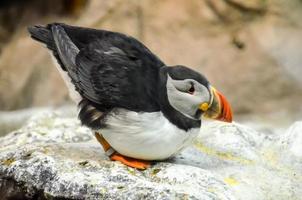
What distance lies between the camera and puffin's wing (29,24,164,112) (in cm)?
291

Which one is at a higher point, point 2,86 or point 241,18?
point 241,18

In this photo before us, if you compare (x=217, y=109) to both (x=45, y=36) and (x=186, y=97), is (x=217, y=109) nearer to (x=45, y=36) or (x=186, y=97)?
(x=186, y=97)

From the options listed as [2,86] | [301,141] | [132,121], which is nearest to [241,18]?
[2,86]

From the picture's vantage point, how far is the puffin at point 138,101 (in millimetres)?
2875

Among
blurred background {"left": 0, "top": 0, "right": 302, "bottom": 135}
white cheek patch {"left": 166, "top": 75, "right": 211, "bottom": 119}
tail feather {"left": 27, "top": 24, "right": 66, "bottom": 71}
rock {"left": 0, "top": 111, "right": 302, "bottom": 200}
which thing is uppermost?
tail feather {"left": 27, "top": 24, "right": 66, "bottom": 71}

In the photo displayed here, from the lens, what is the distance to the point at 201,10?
19.7 ft

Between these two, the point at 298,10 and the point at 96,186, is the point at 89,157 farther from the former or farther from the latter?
the point at 298,10

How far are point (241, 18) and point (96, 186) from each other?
133 inches

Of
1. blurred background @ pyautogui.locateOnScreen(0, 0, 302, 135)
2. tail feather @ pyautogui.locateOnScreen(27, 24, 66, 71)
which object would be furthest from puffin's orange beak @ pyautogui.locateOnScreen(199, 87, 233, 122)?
blurred background @ pyautogui.locateOnScreen(0, 0, 302, 135)

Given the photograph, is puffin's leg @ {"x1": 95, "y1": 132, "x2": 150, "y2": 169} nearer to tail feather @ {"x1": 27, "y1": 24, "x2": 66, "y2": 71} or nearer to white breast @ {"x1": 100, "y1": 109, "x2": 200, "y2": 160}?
white breast @ {"x1": 100, "y1": 109, "x2": 200, "y2": 160}

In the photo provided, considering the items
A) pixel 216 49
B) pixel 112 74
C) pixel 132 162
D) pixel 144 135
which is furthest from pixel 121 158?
pixel 216 49

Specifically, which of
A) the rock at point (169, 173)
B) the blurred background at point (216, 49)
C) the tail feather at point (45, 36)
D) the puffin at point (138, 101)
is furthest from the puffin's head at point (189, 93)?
the blurred background at point (216, 49)

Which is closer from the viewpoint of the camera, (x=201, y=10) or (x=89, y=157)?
(x=89, y=157)

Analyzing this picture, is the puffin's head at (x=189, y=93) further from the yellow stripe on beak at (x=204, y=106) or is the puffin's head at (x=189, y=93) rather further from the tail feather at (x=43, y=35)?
the tail feather at (x=43, y=35)
